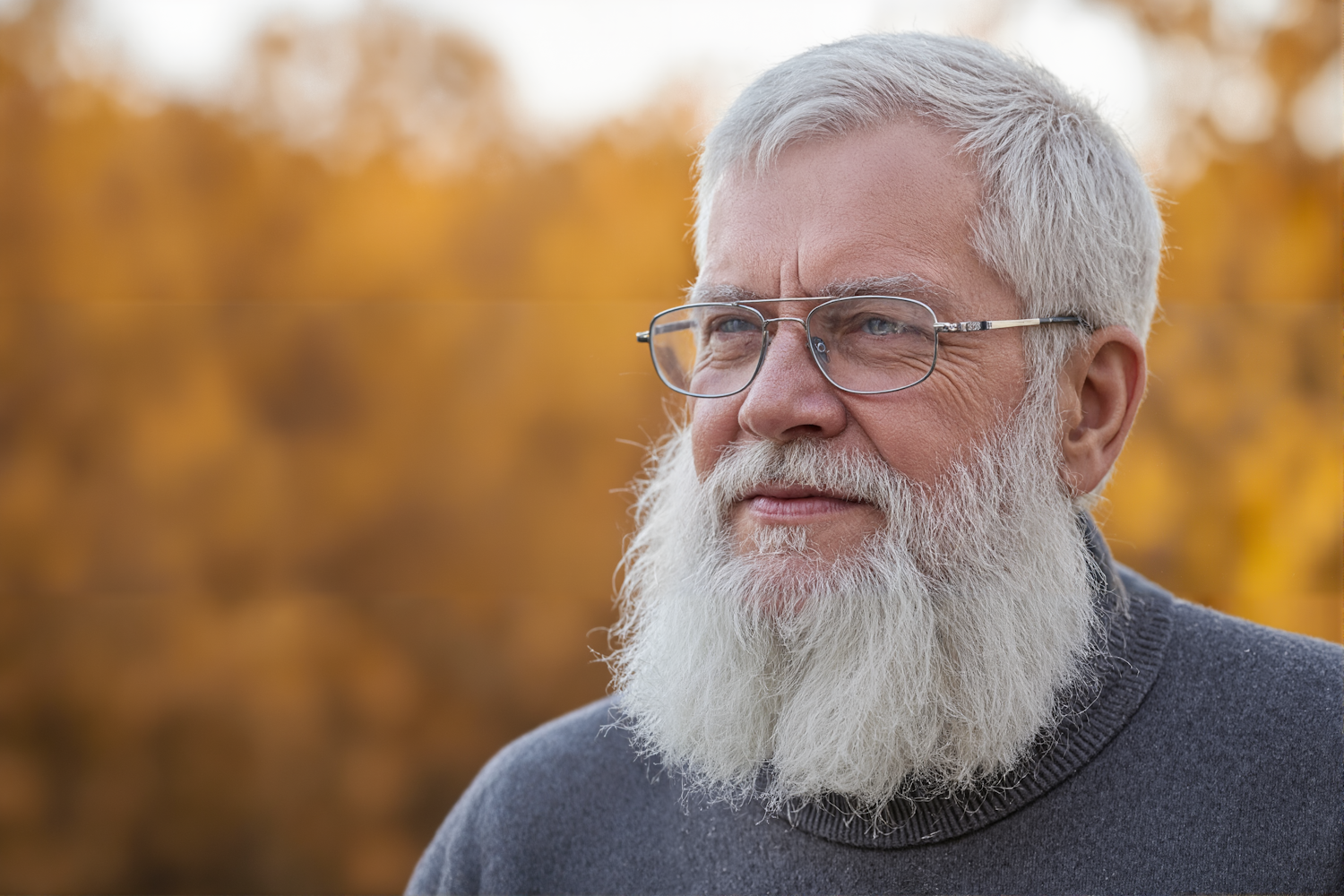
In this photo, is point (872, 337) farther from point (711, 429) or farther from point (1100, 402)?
point (1100, 402)

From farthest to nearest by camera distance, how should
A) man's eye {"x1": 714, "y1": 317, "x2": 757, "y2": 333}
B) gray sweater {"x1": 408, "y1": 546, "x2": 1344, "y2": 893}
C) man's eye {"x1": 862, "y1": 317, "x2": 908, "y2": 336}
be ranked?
man's eye {"x1": 714, "y1": 317, "x2": 757, "y2": 333} < man's eye {"x1": 862, "y1": 317, "x2": 908, "y2": 336} < gray sweater {"x1": 408, "y1": 546, "x2": 1344, "y2": 893}

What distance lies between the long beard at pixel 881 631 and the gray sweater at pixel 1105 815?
0.23 ft

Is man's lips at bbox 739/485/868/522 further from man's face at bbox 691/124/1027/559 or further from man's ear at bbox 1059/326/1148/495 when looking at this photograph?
man's ear at bbox 1059/326/1148/495

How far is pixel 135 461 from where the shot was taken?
4.61 m

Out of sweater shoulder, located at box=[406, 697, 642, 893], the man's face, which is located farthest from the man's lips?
sweater shoulder, located at box=[406, 697, 642, 893]

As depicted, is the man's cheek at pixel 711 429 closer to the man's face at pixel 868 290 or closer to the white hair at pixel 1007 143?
the man's face at pixel 868 290

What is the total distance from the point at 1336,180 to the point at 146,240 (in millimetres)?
5190

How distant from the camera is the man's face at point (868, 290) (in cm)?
171

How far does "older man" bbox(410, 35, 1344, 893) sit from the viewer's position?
170 centimetres

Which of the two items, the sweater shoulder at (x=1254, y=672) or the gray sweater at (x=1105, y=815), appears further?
the sweater shoulder at (x=1254, y=672)

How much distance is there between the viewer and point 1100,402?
1934 millimetres

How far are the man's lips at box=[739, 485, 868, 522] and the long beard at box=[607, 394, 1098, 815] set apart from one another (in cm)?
2

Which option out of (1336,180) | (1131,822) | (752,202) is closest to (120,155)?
(752,202)

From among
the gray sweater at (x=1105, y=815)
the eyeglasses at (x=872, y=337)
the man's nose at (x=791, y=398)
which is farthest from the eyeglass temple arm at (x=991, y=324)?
the gray sweater at (x=1105, y=815)
